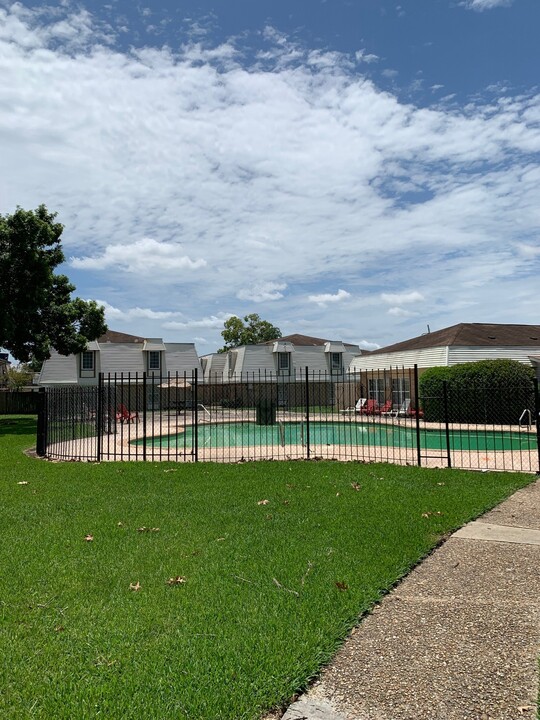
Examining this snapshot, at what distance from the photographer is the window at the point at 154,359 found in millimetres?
44219

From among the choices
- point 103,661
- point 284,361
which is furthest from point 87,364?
point 103,661

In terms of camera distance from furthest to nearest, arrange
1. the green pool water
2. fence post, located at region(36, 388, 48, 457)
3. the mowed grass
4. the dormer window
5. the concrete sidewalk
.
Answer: the dormer window, the green pool water, fence post, located at region(36, 388, 48, 457), the mowed grass, the concrete sidewalk

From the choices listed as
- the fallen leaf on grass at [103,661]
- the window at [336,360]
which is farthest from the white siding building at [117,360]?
the fallen leaf on grass at [103,661]

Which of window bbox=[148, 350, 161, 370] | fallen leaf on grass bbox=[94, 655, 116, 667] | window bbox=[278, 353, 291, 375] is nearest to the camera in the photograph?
fallen leaf on grass bbox=[94, 655, 116, 667]

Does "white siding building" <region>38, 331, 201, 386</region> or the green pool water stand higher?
"white siding building" <region>38, 331, 201, 386</region>

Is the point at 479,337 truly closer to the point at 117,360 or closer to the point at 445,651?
the point at 117,360

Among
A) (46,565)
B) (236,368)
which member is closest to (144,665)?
(46,565)

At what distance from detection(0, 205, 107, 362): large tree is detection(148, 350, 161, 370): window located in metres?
15.0

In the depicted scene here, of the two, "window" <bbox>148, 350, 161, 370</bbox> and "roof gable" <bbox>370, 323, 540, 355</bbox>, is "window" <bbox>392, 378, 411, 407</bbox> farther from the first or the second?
"window" <bbox>148, 350, 161, 370</bbox>

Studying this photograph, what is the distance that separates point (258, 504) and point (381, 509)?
1.68 metres

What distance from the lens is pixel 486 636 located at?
3.80 metres

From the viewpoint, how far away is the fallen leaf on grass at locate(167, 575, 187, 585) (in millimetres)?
4691

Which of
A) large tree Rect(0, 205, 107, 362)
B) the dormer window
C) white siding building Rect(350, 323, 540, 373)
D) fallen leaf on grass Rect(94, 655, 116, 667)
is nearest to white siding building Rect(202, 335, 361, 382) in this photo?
the dormer window

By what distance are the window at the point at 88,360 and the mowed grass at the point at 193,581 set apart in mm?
34010
